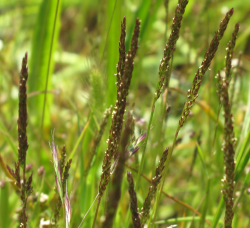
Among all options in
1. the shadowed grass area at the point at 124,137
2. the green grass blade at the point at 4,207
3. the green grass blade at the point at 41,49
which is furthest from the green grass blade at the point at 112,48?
the green grass blade at the point at 4,207

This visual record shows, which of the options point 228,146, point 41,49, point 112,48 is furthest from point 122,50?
point 41,49

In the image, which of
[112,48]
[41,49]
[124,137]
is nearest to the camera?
[124,137]

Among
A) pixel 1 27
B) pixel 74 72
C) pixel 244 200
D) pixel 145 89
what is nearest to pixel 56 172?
pixel 244 200

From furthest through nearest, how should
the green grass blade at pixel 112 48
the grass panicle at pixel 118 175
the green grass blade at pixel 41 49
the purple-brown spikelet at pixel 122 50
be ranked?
the green grass blade at pixel 41 49 → the green grass blade at pixel 112 48 → the purple-brown spikelet at pixel 122 50 → the grass panicle at pixel 118 175

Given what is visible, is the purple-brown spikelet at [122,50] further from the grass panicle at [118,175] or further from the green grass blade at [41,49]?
the green grass blade at [41,49]

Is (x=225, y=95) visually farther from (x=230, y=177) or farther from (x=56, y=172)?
(x=56, y=172)

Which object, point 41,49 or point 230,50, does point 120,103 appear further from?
point 41,49

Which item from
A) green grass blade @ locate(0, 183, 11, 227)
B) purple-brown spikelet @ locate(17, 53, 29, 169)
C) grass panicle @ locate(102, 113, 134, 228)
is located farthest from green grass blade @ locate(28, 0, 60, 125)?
grass panicle @ locate(102, 113, 134, 228)

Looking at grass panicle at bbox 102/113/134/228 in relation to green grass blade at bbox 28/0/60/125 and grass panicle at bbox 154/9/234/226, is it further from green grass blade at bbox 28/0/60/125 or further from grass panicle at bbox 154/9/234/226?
green grass blade at bbox 28/0/60/125
